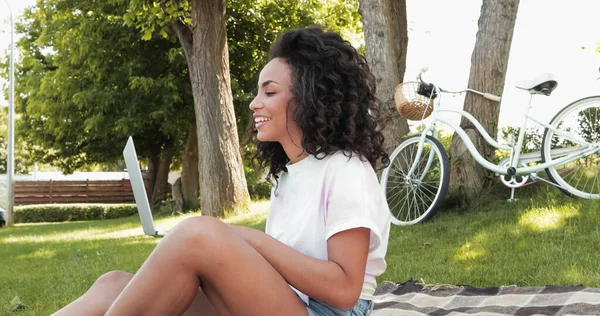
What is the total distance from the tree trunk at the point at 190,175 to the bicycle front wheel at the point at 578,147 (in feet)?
39.9

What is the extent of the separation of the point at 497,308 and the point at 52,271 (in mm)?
5203

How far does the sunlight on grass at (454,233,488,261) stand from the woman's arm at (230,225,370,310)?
3.26 m

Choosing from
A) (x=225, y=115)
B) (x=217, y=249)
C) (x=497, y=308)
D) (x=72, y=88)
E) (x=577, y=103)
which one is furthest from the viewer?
(x=72, y=88)

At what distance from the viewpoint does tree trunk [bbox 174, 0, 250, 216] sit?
1142 centimetres

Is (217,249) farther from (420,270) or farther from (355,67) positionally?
(420,270)

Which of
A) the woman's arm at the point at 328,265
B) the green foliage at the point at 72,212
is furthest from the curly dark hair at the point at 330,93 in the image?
the green foliage at the point at 72,212

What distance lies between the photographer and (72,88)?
18250mm

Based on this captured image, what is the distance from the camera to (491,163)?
5.97 metres

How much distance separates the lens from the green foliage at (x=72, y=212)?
77.8ft

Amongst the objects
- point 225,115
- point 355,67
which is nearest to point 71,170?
point 225,115

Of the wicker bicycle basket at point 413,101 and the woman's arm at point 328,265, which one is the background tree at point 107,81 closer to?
the wicker bicycle basket at point 413,101

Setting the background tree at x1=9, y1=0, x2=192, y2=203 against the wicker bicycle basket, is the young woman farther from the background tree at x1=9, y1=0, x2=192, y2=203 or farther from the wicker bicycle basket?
the background tree at x1=9, y1=0, x2=192, y2=203

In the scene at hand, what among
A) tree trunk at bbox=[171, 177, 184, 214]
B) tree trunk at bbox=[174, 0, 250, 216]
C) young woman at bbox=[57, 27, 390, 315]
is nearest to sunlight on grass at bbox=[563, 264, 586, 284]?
young woman at bbox=[57, 27, 390, 315]

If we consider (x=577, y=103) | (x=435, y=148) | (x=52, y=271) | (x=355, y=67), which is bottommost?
(x=52, y=271)
